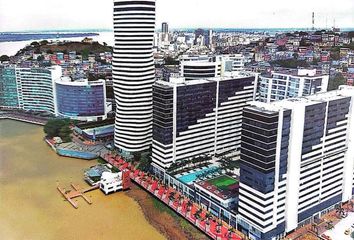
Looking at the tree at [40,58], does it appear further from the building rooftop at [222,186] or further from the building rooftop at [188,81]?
the building rooftop at [222,186]

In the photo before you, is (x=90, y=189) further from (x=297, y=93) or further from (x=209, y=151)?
(x=297, y=93)

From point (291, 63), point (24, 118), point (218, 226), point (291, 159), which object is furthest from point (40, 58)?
point (291, 159)

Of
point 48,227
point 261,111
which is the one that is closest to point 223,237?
point 261,111

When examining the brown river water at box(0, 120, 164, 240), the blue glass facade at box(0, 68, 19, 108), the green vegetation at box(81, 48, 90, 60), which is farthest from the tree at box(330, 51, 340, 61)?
the blue glass facade at box(0, 68, 19, 108)

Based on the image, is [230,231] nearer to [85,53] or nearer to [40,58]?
[40,58]

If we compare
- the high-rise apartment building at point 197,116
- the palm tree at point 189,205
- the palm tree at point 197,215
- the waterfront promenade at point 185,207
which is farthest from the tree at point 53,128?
the palm tree at point 197,215

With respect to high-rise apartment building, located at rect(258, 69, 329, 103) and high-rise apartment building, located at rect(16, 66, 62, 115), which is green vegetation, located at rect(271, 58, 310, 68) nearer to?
high-rise apartment building, located at rect(258, 69, 329, 103)
